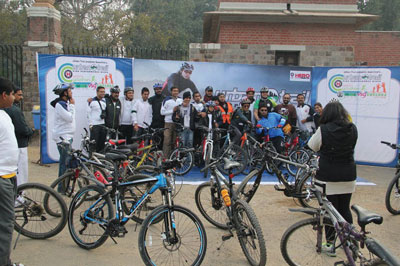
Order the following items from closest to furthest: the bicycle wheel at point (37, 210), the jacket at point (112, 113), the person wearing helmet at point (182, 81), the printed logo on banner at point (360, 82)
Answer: the bicycle wheel at point (37, 210), the jacket at point (112, 113), the printed logo on banner at point (360, 82), the person wearing helmet at point (182, 81)

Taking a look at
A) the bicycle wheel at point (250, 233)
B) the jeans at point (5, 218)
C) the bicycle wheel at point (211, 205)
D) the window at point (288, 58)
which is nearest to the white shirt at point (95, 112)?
the bicycle wheel at point (211, 205)

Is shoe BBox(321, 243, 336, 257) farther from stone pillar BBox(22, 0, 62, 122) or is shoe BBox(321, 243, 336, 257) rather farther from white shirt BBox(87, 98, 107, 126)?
stone pillar BBox(22, 0, 62, 122)

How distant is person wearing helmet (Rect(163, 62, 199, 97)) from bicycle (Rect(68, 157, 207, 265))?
5.12 m

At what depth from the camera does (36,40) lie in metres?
12.0

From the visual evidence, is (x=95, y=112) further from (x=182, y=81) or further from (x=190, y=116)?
(x=182, y=81)

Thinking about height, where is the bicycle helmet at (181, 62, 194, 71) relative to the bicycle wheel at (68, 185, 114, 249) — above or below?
above

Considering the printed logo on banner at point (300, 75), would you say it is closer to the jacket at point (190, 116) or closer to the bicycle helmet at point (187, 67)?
the bicycle helmet at point (187, 67)

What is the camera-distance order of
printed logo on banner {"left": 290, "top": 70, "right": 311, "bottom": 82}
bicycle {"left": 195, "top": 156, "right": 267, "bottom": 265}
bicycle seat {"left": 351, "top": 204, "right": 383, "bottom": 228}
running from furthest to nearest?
printed logo on banner {"left": 290, "top": 70, "right": 311, "bottom": 82}
bicycle {"left": 195, "top": 156, "right": 267, "bottom": 265}
bicycle seat {"left": 351, "top": 204, "right": 383, "bottom": 228}

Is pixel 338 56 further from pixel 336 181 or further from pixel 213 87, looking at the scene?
pixel 336 181

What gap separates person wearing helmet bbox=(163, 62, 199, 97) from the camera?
9305mm

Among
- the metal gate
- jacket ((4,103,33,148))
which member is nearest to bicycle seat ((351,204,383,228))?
jacket ((4,103,33,148))

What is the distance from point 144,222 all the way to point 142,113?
542 cm

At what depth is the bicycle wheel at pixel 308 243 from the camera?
332cm

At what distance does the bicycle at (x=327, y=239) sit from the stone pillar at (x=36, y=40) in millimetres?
11315
